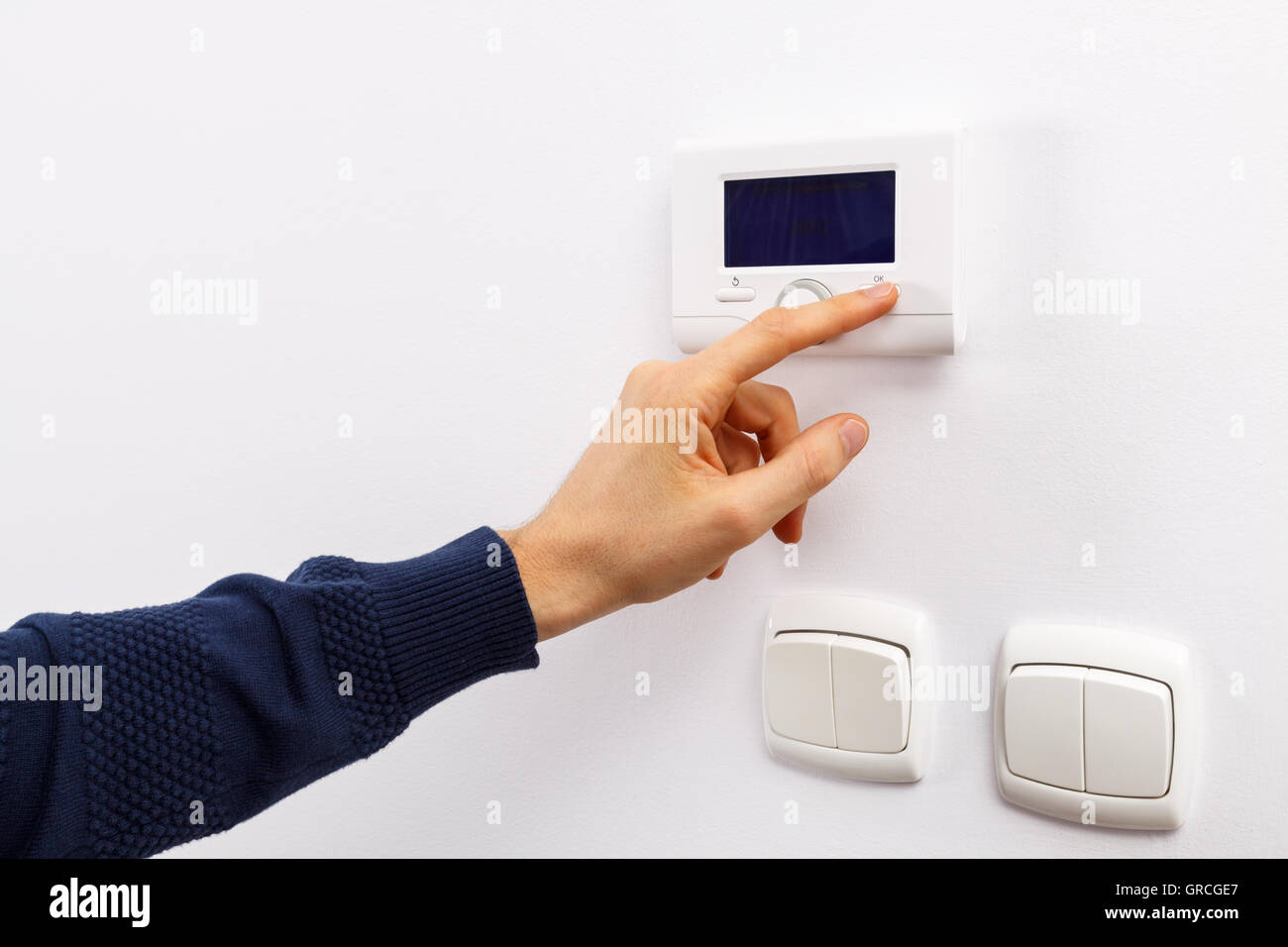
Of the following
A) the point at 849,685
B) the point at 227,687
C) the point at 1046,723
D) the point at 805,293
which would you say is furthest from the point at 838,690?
the point at 227,687

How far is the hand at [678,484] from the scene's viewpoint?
1.58ft

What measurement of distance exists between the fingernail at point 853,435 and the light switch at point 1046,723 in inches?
5.7

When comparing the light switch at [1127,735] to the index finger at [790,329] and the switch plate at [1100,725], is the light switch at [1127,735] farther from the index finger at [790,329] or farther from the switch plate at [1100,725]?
the index finger at [790,329]

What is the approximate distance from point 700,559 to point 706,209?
19 cm

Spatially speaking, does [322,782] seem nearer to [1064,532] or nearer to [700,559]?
[700,559]

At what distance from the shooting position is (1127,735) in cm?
49

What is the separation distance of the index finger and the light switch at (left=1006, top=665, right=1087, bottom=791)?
207 millimetres

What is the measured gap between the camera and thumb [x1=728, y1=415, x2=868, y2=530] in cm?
49

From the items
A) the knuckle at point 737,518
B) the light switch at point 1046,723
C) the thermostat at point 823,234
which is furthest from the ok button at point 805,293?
the light switch at point 1046,723

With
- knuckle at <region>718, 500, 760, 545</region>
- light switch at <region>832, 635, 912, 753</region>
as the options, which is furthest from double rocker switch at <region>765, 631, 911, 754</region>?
knuckle at <region>718, 500, 760, 545</region>

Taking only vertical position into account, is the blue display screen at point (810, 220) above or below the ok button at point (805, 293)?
above

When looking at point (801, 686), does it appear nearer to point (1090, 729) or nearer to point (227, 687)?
point (1090, 729)

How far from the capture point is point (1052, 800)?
0.51m
